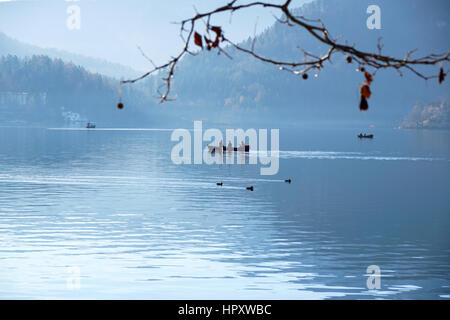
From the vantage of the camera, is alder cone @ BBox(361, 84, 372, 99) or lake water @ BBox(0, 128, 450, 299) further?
lake water @ BBox(0, 128, 450, 299)

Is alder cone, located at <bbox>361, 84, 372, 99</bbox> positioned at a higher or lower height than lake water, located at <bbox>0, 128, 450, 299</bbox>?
higher

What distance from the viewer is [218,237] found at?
156 ft

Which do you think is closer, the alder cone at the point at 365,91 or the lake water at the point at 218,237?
the alder cone at the point at 365,91

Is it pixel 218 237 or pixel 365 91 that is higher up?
pixel 365 91

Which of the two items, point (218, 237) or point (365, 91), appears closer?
point (365, 91)

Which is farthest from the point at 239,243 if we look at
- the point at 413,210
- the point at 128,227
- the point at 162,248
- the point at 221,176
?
the point at 221,176

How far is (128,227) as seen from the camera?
51562 millimetres

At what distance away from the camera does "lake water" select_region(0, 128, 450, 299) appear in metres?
33.0

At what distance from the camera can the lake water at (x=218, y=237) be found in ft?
108

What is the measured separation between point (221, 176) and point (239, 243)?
54.5 metres

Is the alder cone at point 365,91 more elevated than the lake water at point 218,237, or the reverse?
the alder cone at point 365,91
